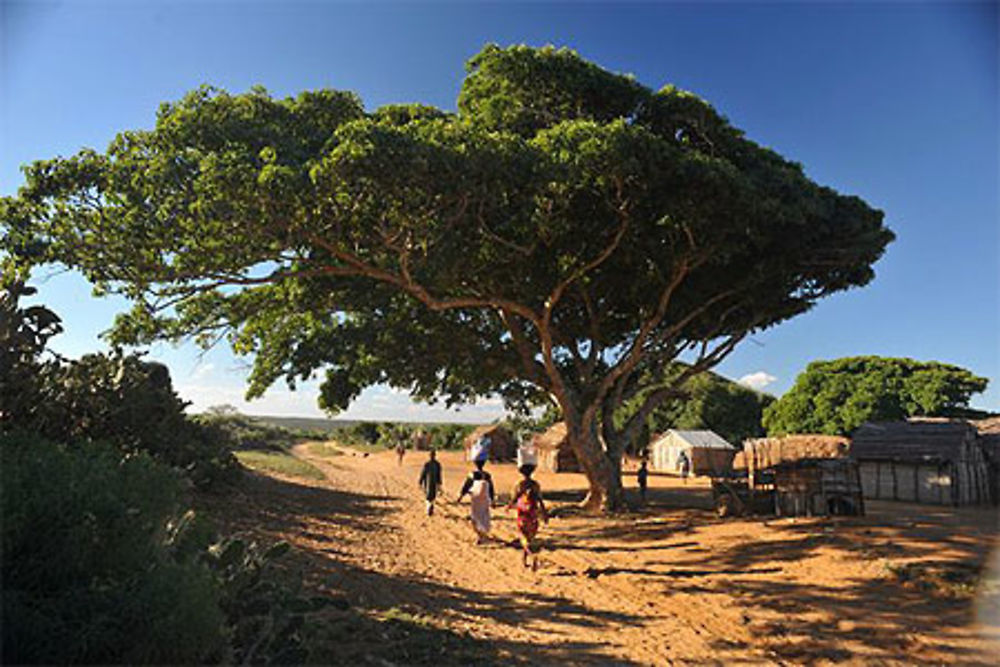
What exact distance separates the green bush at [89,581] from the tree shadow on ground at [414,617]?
1632 mm

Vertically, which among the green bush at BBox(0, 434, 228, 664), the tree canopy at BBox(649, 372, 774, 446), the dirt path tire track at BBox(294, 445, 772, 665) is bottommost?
the dirt path tire track at BBox(294, 445, 772, 665)

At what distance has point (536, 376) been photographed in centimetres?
1909

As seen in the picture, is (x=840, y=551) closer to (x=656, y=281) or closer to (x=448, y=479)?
(x=656, y=281)

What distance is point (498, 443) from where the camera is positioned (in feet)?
169

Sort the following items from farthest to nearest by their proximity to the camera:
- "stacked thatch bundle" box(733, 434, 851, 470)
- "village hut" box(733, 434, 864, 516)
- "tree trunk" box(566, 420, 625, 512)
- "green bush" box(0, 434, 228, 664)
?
"stacked thatch bundle" box(733, 434, 851, 470) → "tree trunk" box(566, 420, 625, 512) → "village hut" box(733, 434, 864, 516) → "green bush" box(0, 434, 228, 664)

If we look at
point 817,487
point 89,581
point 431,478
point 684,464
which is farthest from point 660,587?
point 684,464

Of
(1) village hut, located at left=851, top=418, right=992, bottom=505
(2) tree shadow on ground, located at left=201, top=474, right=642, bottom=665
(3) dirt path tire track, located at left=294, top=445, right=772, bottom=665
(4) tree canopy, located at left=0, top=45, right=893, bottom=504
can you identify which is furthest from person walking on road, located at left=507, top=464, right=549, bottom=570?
(1) village hut, located at left=851, top=418, right=992, bottom=505

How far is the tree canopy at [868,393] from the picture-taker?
43.2 m

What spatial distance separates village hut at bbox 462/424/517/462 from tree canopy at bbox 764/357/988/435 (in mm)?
22324

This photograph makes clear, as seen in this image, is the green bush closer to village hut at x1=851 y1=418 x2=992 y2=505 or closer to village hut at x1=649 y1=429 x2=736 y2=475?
village hut at x1=851 y1=418 x2=992 y2=505

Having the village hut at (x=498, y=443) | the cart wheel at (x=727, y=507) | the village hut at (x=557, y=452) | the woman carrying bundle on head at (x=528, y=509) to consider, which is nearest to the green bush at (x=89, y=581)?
the woman carrying bundle on head at (x=528, y=509)

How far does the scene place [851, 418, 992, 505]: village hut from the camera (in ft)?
73.3

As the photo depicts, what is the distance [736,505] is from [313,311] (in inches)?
535

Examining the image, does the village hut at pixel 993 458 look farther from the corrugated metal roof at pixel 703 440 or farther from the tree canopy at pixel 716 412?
the tree canopy at pixel 716 412
